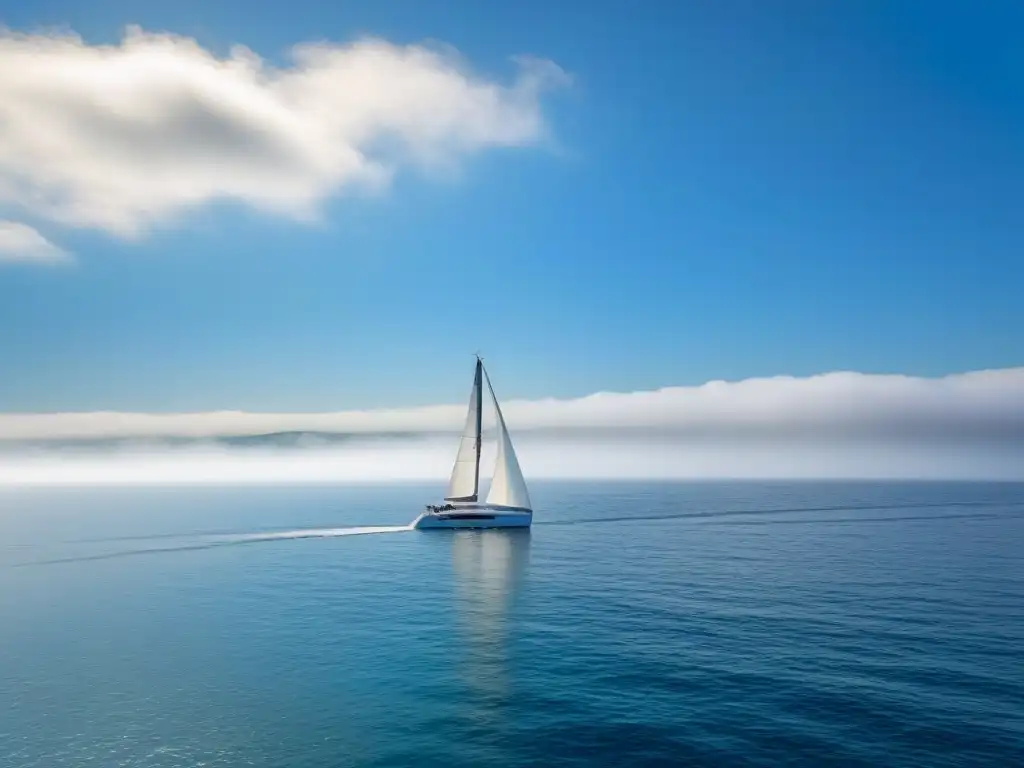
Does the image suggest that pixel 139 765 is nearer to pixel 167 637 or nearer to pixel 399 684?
pixel 399 684

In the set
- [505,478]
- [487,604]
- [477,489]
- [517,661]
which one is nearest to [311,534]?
[477,489]

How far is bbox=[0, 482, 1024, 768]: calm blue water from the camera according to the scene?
2855 cm

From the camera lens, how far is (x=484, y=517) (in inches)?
4259

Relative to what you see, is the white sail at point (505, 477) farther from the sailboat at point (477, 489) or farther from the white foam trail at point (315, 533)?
the white foam trail at point (315, 533)

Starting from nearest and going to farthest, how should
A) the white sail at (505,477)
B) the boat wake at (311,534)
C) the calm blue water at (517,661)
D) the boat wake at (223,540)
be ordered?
1. the calm blue water at (517,661)
2. the boat wake at (223,540)
3. the white sail at (505,477)
4. the boat wake at (311,534)

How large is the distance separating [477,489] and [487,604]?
52.0m

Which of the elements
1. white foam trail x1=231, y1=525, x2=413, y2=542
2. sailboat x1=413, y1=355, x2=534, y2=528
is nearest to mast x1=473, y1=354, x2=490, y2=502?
sailboat x1=413, y1=355, x2=534, y2=528

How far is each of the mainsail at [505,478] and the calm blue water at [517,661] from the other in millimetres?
22760

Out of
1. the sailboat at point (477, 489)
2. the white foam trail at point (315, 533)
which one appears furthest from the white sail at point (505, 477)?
the white foam trail at point (315, 533)

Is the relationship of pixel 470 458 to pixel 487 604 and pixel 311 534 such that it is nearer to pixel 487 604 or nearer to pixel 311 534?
pixel 311 534

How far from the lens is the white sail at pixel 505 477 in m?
107

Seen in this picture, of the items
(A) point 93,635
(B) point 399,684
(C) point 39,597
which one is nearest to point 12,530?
(C) point 39,597

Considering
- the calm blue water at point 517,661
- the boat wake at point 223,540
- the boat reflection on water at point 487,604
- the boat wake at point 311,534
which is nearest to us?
the calm blue water at point 517,661

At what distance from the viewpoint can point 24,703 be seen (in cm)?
3422
